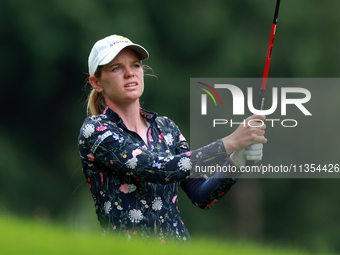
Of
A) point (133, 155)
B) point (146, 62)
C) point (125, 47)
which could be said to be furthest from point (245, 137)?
point (146, 62)

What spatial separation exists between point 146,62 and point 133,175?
633 cm

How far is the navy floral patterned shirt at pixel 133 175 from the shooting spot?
262 centimetres

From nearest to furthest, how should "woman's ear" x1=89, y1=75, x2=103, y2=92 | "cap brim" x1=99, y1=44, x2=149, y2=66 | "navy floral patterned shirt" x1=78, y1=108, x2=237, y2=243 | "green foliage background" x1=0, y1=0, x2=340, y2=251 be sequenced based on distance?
1. "navy floral patterned shirt" x1=78, y1=108, x2=237, y2=243
2. "cap brim" x1=99, y1=44, x2=149, y2=66
3. "woman's ear" x1=89, y1=75, x2=103, y2=92
4. "green foliage background" x1=0, y1=0, x2=340, y2=251

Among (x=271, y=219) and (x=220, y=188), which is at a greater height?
(x=271, y=219)

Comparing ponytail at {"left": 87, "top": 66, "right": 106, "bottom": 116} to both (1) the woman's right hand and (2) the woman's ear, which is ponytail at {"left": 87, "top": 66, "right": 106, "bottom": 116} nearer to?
(2) the woman's ear

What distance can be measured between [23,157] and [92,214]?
99.7 inches

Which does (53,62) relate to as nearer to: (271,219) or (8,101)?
(8,101)

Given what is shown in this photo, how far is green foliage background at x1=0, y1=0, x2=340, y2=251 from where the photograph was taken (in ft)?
29.1

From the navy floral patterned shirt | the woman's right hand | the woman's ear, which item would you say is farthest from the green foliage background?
the woman's right hand

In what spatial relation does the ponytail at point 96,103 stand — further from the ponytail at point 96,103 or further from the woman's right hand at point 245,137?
the woman's right hand at point 245,137

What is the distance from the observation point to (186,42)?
945 centimetres

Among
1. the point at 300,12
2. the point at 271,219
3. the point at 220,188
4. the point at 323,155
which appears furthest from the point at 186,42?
the point at 220,188

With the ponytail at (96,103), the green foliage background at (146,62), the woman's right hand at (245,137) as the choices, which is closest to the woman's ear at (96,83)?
the ponytail at (96,103)

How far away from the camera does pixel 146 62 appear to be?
884cm
